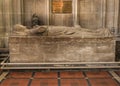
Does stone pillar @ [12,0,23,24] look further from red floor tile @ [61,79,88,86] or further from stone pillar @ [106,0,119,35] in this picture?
red floor tile @ [61,79,88,86]

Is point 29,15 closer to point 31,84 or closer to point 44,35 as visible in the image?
point 44,35

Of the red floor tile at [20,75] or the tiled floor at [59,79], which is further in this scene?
the red floor tile at [20,75]

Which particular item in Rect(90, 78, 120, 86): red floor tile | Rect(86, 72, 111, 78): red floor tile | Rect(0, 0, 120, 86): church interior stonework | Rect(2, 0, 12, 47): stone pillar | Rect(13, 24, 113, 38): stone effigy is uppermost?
Rect(2, 0, 12, 47): stone pillar

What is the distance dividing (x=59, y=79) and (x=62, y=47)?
85 centimetres

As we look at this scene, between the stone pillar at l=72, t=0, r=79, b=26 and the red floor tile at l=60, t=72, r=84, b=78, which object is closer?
the red floor tile at l=60, t=72, r=84, b=78

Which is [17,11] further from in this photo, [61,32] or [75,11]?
[61,32]

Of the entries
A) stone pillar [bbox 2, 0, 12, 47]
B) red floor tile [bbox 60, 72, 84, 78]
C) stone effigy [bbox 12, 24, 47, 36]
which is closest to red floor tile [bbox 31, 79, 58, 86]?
red floor tile [bbox 60, 72, 84, 78]

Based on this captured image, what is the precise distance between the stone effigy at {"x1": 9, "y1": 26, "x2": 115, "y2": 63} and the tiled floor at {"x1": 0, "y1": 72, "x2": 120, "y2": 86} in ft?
1.19

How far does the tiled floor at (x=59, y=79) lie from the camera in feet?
14.2

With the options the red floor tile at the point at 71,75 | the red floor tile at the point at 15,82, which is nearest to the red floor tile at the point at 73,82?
the red floor tile at the point at 71,75

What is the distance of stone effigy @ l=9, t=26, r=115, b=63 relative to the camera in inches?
201

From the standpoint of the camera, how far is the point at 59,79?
4582 millimetres

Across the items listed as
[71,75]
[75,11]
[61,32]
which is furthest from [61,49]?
[75,11]

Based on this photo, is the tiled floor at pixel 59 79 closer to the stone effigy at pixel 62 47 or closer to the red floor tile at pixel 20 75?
the red floor tile at pixel 20 75
